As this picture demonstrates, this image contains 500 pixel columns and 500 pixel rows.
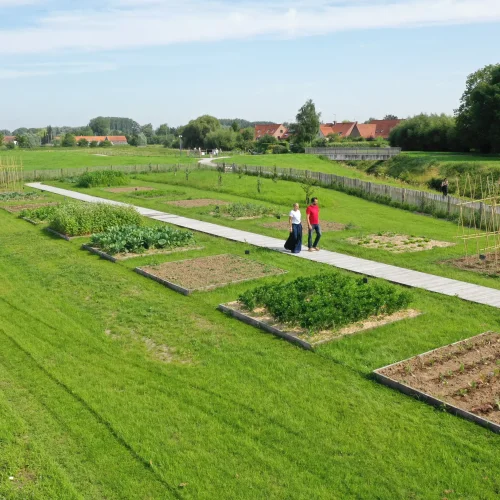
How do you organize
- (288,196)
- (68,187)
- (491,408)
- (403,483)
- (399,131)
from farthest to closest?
(399,131) → (68,187) → (288,196) → (491,408) → (403,483)

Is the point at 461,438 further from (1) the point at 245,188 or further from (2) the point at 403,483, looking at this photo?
(1) the point at 245,188

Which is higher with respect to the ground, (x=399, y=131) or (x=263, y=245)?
(x=399, y=131)

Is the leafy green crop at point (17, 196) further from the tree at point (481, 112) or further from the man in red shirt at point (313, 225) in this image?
the tree at point (481, 112)

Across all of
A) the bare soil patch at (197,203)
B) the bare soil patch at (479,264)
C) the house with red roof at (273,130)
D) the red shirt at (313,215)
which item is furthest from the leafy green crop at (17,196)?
the house with red roof at (273,130)

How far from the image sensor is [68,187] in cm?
3581

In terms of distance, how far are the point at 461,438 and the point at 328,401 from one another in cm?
171

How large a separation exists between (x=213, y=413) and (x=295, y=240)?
897cm

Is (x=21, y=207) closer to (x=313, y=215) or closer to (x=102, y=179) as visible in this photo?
(x=102, y=179)

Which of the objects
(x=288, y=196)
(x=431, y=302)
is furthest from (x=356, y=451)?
(x=288, y=196)

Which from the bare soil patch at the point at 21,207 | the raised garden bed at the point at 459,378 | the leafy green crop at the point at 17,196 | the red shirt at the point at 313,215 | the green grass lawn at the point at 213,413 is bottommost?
the green grass lawn at the point at 213,413

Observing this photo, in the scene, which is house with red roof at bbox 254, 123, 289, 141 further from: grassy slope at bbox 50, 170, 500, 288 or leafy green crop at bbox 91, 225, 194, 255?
leafy green crop at bbox 91, 225, 194, 255

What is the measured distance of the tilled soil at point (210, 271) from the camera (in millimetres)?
12531

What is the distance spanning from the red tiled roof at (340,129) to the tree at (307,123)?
21948 millimetres

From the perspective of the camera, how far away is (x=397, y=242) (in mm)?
17266
